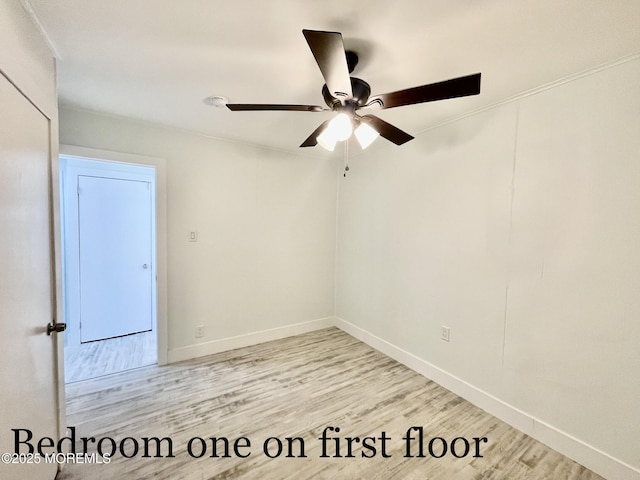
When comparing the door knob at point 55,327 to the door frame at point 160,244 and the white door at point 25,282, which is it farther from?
the door frame at point 160,244

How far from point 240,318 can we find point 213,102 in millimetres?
2225

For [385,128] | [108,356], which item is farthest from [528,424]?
[108,356]

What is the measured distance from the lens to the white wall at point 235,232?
8.14 ft

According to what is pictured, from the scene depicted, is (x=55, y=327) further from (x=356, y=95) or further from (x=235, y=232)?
(x=356, y=95)

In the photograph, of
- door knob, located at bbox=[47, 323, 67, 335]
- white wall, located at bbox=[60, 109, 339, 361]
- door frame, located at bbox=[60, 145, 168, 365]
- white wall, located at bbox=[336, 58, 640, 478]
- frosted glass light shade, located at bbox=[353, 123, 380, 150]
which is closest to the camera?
door knob, located at bbox=[47, 323, 67, 335]

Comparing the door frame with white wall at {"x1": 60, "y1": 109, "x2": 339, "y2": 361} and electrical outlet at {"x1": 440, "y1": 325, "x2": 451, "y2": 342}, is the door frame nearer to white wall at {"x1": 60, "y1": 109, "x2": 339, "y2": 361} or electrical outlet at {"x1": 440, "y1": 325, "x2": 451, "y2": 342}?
white wall at {"x1": 60, "y1": 109, "x2": 339, "y2": 361}

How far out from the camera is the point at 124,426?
68.1 inches

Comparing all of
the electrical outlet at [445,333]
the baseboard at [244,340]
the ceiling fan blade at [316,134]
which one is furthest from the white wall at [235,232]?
the electrical outlet at [445,333]

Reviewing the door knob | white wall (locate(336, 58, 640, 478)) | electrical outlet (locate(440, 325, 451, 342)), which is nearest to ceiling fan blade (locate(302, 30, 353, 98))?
white wall (locate(336, 58, 640, 478))

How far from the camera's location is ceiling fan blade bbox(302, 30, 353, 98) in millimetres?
869

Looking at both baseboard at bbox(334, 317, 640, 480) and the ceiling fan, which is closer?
the ceiling fan

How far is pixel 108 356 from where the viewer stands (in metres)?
2.72

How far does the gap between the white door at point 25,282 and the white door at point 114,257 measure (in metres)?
2.10

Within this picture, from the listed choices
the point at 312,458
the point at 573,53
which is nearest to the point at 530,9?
the point at 573,53
